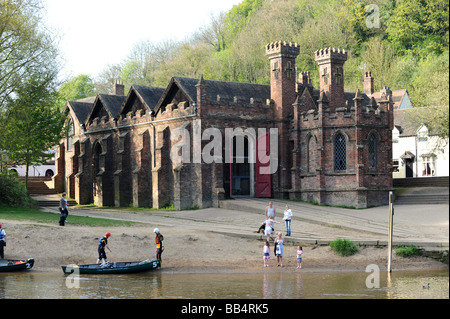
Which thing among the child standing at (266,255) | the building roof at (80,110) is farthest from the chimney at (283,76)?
the building roof at (80,110)

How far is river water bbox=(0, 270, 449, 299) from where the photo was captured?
22.8m

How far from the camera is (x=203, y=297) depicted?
892 inches

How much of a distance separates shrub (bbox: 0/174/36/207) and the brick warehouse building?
7961mm

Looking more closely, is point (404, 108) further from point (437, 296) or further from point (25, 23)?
point (437, 296)

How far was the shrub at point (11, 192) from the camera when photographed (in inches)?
1711

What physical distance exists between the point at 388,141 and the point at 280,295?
79.3ft

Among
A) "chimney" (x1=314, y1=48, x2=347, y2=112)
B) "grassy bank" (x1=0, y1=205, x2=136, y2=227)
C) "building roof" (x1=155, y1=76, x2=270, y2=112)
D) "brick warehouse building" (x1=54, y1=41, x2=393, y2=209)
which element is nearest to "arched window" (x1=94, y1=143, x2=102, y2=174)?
"brick warehouse building" (x1=54, y1=41, x2=393, y2=209)

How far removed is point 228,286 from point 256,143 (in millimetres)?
21391

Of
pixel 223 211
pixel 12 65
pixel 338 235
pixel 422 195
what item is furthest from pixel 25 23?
pixel 422 195

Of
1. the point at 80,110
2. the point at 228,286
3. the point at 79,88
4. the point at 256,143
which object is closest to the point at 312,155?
the point at 256,143

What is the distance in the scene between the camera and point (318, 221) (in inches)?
1430

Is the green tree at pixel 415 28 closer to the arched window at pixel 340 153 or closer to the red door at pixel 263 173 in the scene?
the arched window at pixel 340 153

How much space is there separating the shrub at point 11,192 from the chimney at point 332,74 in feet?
77.2

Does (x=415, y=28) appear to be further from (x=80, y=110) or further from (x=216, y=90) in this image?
(x=80, y=110)
